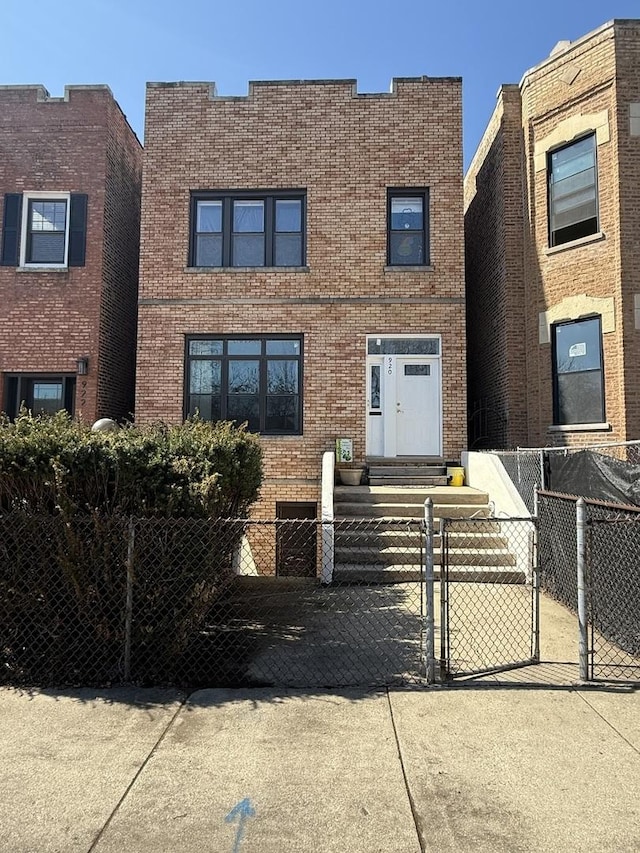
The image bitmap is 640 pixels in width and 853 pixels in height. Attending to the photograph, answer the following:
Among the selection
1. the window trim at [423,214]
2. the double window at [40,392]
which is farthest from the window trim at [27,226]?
the window trim at [423,214]

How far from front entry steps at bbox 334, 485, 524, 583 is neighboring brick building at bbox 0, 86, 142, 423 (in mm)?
6050

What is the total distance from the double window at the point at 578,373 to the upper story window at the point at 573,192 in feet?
5.90

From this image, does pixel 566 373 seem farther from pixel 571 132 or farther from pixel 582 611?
pixel 582 611

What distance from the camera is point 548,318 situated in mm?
11164

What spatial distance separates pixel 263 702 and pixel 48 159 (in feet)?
39.2

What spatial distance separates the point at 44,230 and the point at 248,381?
540 centimetres

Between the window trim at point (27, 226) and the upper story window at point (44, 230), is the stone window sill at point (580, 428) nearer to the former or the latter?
the upper story window at point (44, 230)

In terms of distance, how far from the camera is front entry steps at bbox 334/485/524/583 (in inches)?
299

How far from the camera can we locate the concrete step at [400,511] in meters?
8.82

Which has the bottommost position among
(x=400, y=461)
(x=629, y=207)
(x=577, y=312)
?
(x=400, y=461)

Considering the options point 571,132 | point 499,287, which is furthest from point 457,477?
point 571,132

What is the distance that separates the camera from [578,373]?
35.4ft

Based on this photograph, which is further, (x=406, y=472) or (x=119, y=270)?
(x=119, y=270)

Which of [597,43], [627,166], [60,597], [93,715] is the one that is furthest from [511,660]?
[597,43]
